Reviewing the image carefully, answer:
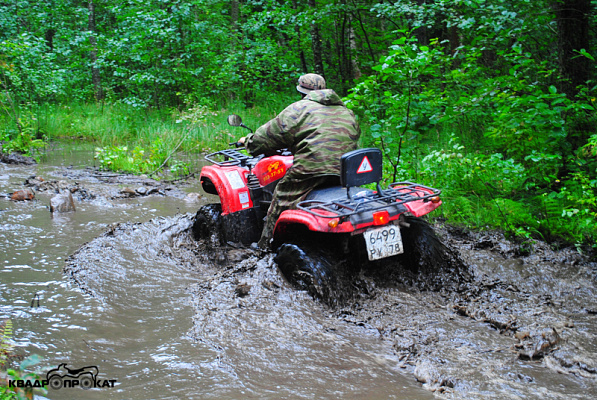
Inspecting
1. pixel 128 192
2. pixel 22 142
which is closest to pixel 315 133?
pixel 128 192

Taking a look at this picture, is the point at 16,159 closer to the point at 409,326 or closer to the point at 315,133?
the point at 315,133

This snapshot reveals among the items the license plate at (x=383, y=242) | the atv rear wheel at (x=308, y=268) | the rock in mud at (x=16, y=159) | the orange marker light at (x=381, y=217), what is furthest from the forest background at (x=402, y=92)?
the atv rear wheel at (x=308, y=268)

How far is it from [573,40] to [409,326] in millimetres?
4579

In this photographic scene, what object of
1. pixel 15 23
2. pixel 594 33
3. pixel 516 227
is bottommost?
pixel 516 227

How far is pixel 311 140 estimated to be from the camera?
161 inches

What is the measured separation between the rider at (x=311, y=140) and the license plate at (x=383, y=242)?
0.68 meters

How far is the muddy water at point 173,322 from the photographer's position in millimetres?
2682

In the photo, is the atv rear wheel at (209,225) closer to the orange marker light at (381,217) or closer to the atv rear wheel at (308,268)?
the atv rear wheel at (308,268)

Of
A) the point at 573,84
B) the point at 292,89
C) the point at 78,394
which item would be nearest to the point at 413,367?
the point at 78,394

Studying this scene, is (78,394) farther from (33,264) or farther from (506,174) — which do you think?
(506,174)

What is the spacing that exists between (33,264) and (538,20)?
6.81m

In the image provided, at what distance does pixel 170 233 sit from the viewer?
5637mm

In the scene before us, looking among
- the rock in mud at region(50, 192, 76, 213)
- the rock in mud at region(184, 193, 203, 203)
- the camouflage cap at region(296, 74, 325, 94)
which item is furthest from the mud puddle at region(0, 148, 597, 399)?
the rock in mud at region(184, 193, 203, 203)

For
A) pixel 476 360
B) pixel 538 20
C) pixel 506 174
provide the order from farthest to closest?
Answer: pixel 538 20
pixel 506 174
pixel 476 360
